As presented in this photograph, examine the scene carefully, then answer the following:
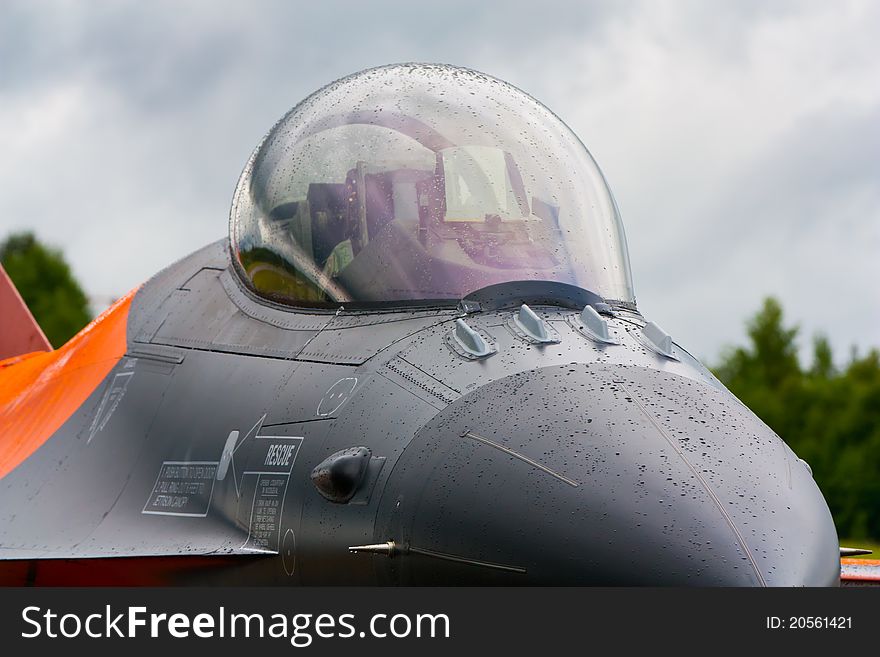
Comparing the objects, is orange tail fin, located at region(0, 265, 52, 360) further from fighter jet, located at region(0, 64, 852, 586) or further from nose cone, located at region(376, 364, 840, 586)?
nose cone, located at region(376, 364, 840, 586)

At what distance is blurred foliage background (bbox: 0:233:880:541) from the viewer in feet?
181

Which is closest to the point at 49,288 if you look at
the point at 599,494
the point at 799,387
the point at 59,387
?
Result: the point at 799,387

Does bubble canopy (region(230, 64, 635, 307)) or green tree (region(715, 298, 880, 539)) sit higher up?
green tree (region(715, 298, 880, 539))

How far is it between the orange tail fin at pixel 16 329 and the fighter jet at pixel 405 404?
3.09 meters

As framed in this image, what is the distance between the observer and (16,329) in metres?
11.9

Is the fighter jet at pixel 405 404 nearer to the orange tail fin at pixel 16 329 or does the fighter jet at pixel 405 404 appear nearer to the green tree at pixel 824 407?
the orange tail fin at pixel 16 329

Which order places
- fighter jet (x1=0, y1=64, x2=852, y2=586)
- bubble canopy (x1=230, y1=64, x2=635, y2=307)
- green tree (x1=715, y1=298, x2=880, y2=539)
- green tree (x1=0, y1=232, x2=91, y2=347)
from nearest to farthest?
fighter jet (x1=0, y1=64, x2=852, y2=586), bubble canopy (x1=230, y1=64, x2=635, y2=307), green tree (x1=715, y1=298, x2=880, y2=539), green tree (x1=0, y1=232, x2=91, y2=347)

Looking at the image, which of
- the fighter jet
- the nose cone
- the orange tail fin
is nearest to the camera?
the nose cone

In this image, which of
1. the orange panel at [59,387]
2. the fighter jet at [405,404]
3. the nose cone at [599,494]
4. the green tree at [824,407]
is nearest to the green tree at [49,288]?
the green tree at [824,407]

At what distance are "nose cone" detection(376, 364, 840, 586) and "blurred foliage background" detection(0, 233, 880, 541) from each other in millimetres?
43926

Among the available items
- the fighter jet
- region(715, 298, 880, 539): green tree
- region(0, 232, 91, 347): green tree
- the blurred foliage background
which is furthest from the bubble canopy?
region(0, 232, 91, 347): green tree

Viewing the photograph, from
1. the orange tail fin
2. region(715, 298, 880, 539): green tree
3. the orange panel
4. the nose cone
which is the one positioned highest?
region(715, 298, 880, 539): green tree

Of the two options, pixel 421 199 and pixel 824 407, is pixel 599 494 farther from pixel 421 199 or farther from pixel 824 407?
pixel 824 407

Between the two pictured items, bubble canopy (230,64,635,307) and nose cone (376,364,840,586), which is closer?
nose cone (376,364,840,586)
